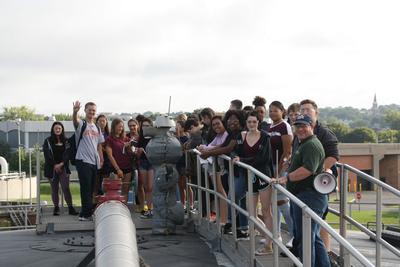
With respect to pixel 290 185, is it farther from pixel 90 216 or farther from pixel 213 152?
pixel 90 216

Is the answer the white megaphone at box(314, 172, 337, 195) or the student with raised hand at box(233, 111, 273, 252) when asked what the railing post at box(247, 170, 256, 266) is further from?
the white megaphone at box(314, 172, 337, 195)

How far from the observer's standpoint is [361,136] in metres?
117

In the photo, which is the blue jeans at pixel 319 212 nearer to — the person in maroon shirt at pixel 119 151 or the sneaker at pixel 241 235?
the sneaker at pixel 241 235

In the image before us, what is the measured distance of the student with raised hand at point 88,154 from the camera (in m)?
9.62

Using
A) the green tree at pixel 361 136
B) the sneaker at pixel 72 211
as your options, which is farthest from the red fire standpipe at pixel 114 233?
the green tree at pixel 361 136

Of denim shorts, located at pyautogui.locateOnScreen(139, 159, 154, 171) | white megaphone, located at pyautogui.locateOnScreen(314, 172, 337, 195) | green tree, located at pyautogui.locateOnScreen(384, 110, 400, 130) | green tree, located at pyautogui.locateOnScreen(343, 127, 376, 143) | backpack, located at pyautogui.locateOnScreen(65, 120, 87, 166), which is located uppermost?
green tree, located at pyautogui.locateOnScreen(384, 110, 400, 130)

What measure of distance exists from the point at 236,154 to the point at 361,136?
11351cm

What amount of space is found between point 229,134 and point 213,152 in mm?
314

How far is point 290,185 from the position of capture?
561 centimetres

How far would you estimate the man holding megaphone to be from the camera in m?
5.36

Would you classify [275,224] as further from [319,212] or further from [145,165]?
[145,165]

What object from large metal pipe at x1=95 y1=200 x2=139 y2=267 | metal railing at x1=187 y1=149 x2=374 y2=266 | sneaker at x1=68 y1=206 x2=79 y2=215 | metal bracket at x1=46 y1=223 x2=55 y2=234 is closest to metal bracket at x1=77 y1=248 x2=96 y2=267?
large metal pipe at x1=95 y1=200 x2=139 y2=267

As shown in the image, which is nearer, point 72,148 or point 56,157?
point 72,148

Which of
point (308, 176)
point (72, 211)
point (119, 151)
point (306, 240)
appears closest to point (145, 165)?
point (119, 151)
